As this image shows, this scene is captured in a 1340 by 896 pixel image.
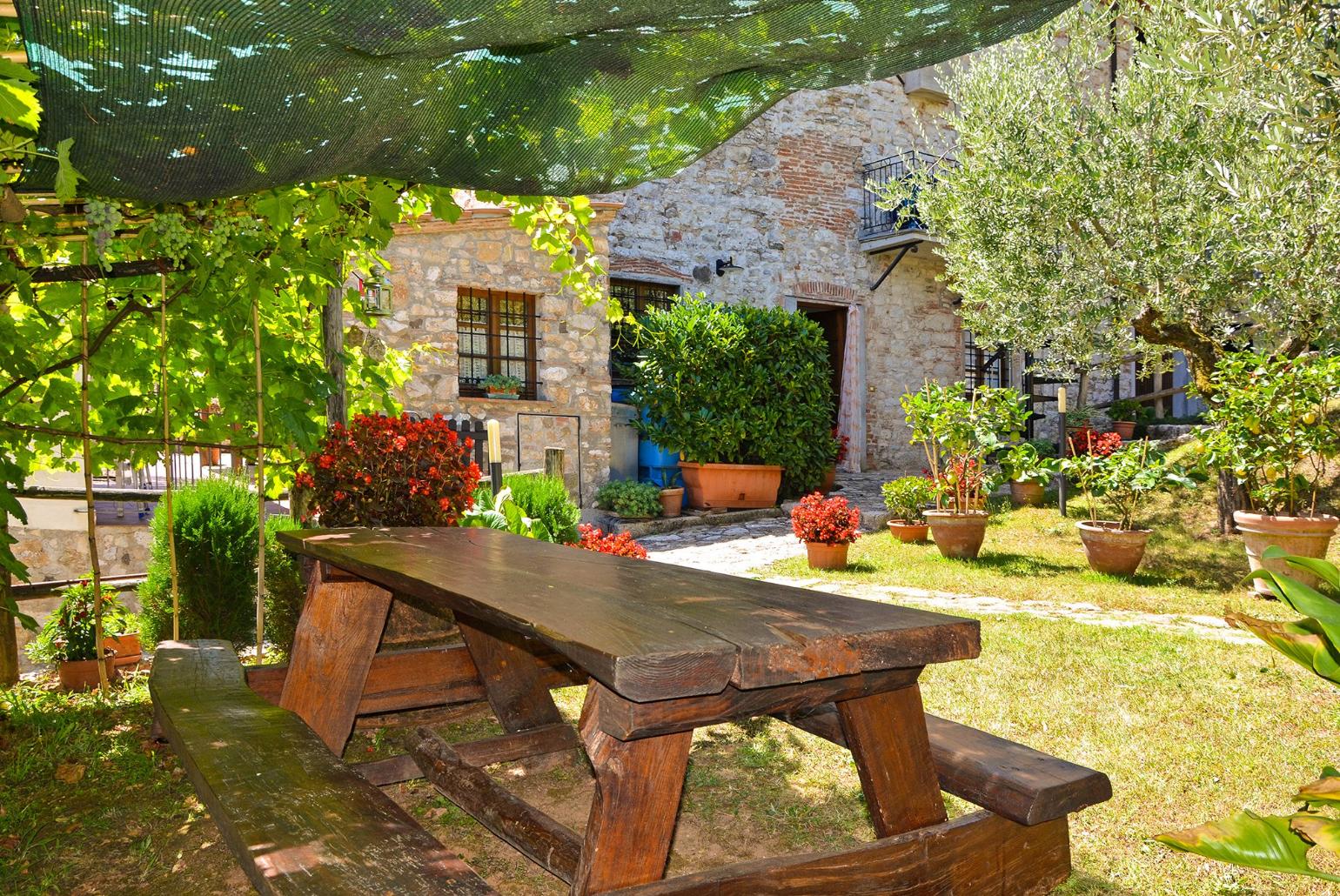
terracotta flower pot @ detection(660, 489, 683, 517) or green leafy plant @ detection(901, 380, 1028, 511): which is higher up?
green leafy plant @ detection(901, 380, 1028, 511)

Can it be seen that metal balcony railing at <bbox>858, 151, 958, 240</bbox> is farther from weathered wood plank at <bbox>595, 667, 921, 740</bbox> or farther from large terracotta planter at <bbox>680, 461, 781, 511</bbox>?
weathered wood plank at <bbox>595, 667, 921, 740</bbox>

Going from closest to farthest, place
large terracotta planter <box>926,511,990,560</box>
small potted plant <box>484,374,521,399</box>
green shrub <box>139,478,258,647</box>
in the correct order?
1. green shrub <box>139,478,258,647</box>
2. large terracotta planter <box>926,511,990,560</box>
3. small potted plant <box>484,374,521,399</box>

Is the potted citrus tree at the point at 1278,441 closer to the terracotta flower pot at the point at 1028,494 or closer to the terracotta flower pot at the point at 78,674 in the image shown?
the terracotta flower pot at the point at 1028,494

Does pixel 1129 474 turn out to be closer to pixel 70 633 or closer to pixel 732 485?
pixel 732 485

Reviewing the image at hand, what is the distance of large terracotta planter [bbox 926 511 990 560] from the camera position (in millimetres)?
7207

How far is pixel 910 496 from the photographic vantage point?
8117mm

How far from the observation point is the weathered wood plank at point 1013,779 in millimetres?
1568

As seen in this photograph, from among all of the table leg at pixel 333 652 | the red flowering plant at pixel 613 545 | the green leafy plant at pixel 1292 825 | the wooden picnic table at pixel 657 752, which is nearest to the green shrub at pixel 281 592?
the red flowering plant at pixel 613 545

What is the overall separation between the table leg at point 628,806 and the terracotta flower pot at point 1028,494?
8.94 metres

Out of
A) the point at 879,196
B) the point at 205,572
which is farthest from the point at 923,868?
the point at 879,196

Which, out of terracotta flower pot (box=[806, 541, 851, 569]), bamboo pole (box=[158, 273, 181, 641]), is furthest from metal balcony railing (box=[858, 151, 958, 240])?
bamboo pole (box=[158, 273, 181, 641])

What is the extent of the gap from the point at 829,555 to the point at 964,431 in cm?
170

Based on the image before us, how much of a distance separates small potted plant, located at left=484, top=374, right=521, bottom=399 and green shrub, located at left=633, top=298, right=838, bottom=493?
1582 millimetres

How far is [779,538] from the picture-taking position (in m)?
8.67
